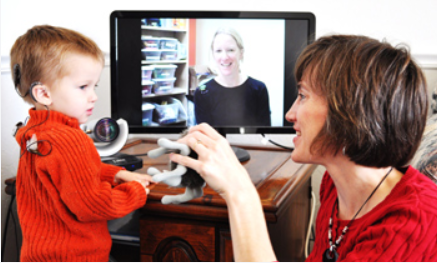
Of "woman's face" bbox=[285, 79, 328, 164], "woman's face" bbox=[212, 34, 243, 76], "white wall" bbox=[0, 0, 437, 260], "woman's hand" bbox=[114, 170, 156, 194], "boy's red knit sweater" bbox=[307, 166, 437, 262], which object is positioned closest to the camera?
"boy's red knit sweater" bbox=[307, 166, 437, 262]

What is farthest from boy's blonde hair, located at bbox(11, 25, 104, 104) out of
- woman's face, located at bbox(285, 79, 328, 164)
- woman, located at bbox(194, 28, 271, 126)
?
woman's face, located at bbox(285, 79, 328, 164)

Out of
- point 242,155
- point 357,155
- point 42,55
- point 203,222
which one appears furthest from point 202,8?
point 357,155

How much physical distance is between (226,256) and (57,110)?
56 centimetres

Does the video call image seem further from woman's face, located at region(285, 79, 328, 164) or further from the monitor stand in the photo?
woman's face, located at region(285, 79, 328, 164)

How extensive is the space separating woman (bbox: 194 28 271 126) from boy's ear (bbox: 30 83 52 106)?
48 centimetres

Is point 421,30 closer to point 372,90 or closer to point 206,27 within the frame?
point 206,27

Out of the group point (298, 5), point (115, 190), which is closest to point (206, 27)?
point (298, 5)

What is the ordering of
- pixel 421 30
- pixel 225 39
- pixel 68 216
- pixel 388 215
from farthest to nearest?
pixel 421 30, pixel 225 39, pixel 68 216, pixel 388 215

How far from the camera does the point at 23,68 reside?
1035 mm

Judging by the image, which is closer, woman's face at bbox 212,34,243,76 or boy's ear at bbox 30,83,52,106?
boy's ear at bbox 30,83,52,106

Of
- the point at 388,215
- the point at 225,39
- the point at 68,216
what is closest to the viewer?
the point at 388,215

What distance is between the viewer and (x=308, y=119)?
0.85 meters

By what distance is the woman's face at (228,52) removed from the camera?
1.33 m

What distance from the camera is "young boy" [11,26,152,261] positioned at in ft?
3.11
